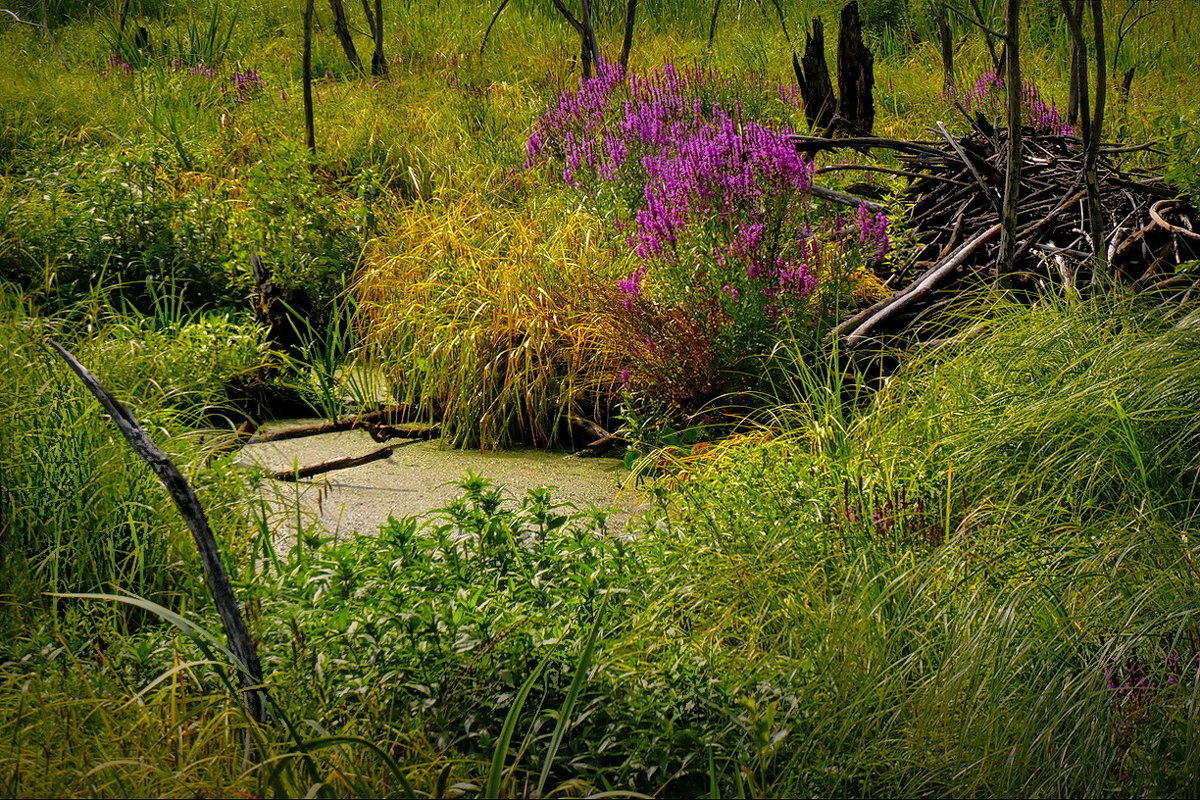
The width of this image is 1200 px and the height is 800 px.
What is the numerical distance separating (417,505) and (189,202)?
10.5ft

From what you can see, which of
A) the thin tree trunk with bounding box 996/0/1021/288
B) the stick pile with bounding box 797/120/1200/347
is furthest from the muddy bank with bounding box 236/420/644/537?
the thin tree trunk with bounding box 996/0/1021/288

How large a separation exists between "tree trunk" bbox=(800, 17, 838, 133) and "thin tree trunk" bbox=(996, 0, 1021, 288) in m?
2.86

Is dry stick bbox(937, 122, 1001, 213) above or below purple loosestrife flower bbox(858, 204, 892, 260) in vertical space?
above

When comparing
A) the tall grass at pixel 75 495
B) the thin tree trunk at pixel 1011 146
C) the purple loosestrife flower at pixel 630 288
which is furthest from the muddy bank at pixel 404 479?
the thin tree trunk at pixel 1011 146

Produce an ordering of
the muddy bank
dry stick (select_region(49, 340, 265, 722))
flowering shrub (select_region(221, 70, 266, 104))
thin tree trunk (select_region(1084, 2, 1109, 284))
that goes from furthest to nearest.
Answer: flowering shrub (select_region(221, 70, 266, 104)) < the muddy bank < thin tree trunk (select_region(1084, 2, 1109, 284)) < dry stick (select_region(49, 340, 265, 722))

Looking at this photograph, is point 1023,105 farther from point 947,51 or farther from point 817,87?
point 947,51

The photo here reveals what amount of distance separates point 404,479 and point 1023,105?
16.0 feet

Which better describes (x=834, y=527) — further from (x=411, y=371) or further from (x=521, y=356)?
(x=411, y=371)

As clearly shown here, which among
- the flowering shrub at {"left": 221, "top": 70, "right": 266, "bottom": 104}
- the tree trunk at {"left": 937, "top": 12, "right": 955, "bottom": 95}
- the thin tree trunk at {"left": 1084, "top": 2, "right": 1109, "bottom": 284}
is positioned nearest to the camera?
the thin tree trunk at {"left": 1084, "top": 2, "right": 1109, "bottom": 284}

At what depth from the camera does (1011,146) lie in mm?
4098

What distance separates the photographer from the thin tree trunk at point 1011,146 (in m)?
3.85

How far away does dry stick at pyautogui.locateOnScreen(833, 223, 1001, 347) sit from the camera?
14.4 feet

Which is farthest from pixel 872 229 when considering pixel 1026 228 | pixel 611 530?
pixel 611 530

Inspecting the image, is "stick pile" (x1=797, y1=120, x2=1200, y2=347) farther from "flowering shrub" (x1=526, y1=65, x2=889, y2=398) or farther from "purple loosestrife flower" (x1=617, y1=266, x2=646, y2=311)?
"purple loosestrife flower" (x1=617, y1=266, x2=646, y2=311)
